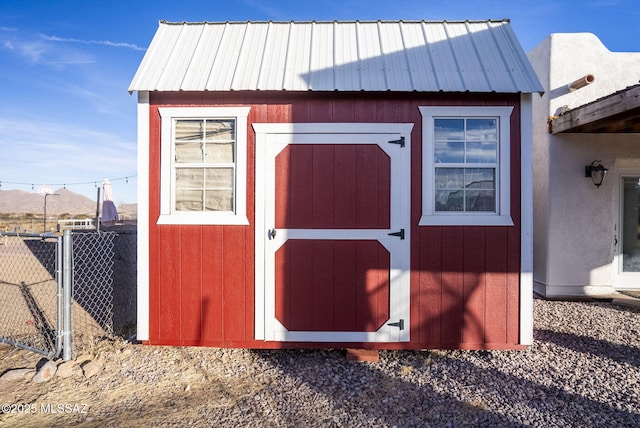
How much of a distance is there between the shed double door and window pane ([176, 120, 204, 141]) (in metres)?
0.64

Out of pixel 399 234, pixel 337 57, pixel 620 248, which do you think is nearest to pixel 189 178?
pixel 337 57

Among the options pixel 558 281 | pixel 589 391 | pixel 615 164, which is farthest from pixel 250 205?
pixel 615 164

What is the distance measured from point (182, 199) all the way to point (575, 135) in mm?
6075

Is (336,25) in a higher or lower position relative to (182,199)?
higher

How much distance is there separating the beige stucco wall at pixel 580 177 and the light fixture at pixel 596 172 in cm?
7

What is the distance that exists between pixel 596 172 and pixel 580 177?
0.71 ft

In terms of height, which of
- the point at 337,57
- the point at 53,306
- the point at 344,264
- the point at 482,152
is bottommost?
the point at 53,306

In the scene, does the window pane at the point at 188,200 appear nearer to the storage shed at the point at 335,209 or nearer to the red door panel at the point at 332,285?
the storage shed at the point at 335,209

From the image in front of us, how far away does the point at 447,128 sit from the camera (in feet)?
11.7

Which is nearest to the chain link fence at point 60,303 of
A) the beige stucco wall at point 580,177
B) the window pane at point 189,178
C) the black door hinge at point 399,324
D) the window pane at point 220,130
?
the window pane at point 189,178

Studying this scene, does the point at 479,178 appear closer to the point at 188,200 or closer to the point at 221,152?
the point at 221,152

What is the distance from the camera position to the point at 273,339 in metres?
3.55

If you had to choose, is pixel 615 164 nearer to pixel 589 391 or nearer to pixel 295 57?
pixel 589 391

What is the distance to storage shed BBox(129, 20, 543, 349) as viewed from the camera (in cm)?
351
